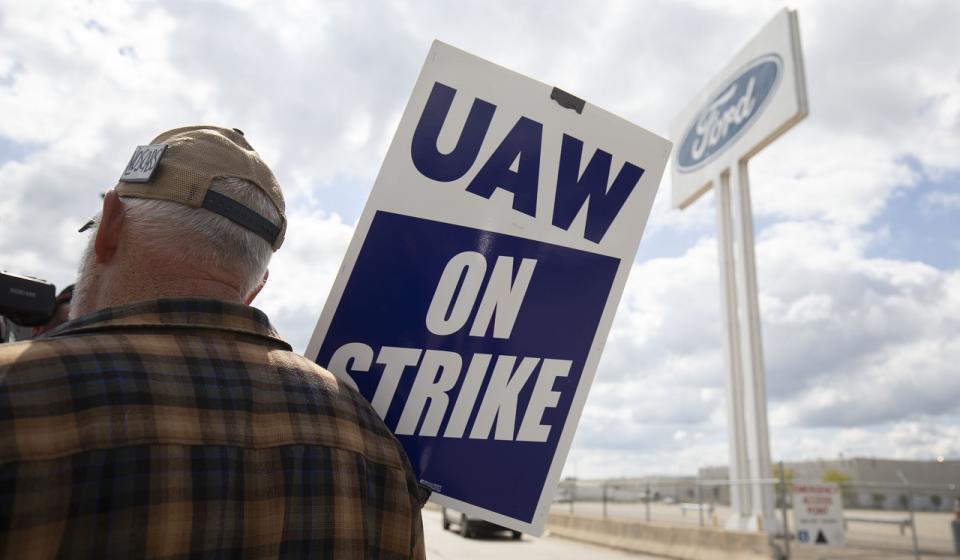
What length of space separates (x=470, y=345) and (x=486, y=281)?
19cm

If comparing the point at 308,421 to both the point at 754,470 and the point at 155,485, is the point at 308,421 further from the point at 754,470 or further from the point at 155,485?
the point at 754,470

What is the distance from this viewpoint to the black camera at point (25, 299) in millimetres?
1858

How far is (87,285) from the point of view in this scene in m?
1.54

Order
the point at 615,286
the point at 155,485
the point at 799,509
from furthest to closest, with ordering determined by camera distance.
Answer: the point at 799,509, the point at 615,286, the point at 155,485

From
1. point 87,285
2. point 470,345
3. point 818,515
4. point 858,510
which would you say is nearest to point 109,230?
point 87,285

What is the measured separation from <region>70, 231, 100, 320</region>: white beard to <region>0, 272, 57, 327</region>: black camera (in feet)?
1.37

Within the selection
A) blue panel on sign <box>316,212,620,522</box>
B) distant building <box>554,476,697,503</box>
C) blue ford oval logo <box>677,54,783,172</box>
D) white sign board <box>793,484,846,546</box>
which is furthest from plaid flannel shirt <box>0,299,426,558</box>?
blue ford oval logo <box>677,54,783,172</box>

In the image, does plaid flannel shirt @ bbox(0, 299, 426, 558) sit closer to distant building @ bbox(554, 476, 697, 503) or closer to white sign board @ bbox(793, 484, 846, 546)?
white sign board @ bbox(793, 484, 846, 546)

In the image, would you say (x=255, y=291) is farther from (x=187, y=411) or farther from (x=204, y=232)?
(x=187, y=411)

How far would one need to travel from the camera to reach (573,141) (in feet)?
7.18

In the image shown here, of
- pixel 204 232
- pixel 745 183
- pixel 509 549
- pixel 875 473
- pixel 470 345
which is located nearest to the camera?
pixel 204 232

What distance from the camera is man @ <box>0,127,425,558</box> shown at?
115 centimetres

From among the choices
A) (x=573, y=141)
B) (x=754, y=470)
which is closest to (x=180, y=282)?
(x=573, y=141)

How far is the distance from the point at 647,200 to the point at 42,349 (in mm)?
1685
